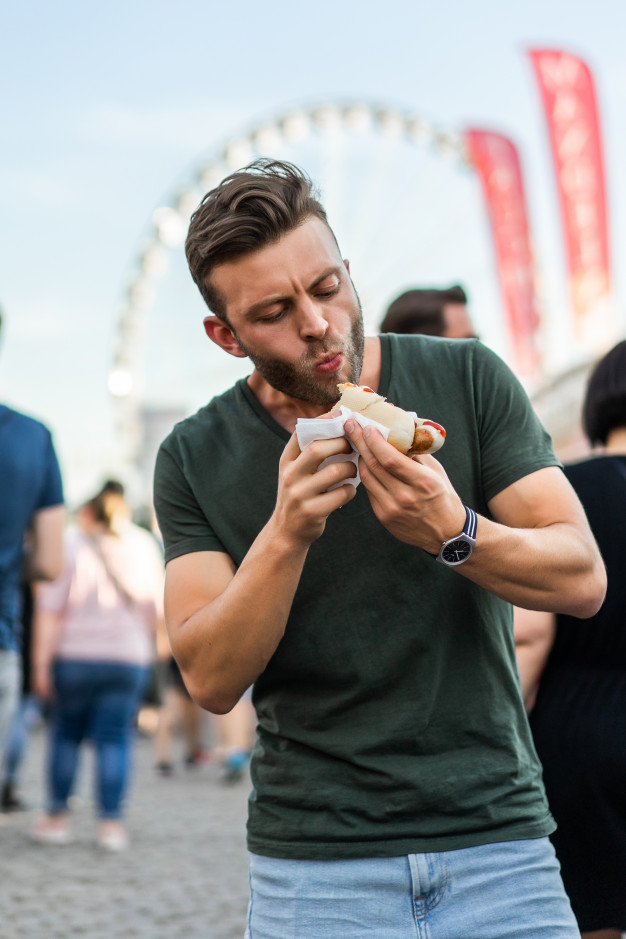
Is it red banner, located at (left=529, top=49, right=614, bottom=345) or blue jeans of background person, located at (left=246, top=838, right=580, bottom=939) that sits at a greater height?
red banner, located at (left=529, top=49, right=614, bottom=345)

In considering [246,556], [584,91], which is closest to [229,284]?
[246,556]

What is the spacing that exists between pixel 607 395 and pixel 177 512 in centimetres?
114

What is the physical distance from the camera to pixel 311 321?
1.89 m

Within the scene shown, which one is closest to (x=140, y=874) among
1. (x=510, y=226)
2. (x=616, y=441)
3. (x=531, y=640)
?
(x=531, y=640)

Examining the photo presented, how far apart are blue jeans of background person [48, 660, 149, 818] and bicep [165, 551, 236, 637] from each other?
4782 mm

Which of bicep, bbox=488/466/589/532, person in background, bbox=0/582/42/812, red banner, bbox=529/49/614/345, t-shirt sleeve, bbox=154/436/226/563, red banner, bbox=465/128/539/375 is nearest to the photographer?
bicep, bbox=488/466/589/532

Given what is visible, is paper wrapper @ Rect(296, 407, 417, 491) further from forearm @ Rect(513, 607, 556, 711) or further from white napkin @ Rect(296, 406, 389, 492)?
forearm @ Rect(513, 607, 556, 711)

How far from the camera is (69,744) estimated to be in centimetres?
662

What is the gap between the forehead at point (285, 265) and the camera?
6.28ft

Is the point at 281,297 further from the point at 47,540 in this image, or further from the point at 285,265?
the point at 47,540

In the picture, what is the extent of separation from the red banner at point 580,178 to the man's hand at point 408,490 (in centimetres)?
1699

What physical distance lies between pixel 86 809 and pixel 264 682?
6.47 meters

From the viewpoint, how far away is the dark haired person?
2432mm

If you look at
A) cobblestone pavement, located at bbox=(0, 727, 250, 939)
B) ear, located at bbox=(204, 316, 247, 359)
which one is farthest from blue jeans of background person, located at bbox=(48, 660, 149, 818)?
ear, located at bbox=(204, 316, 247, 359)
